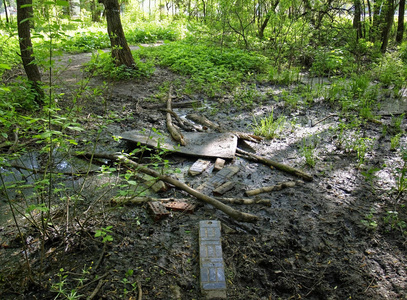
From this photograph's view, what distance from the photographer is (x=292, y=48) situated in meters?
10.5

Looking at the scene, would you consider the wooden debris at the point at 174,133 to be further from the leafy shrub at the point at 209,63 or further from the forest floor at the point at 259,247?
the leafy shrub at the point at 209,63

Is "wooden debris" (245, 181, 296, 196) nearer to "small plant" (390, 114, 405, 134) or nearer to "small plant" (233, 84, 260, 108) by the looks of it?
"small plant" (390, 114, 405, 134)

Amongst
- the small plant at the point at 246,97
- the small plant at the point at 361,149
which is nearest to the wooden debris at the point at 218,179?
the small plant at the point at 361,149

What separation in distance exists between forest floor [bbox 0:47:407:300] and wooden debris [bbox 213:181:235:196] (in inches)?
4.0

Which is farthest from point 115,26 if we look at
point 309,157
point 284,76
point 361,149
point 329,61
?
point 361,149

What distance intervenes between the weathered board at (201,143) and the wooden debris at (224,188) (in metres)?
0.80

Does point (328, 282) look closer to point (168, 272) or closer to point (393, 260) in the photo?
point (393, 260)

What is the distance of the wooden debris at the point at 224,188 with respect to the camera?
4105mm

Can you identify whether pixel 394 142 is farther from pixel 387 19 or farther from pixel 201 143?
pixel 387 19

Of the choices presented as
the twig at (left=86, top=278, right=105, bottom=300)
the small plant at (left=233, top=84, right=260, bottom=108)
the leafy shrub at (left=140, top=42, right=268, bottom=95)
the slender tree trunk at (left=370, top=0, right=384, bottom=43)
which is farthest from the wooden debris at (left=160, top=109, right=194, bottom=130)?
the slender tree trunk at (left=370, top=0, right=384, bottom=43)

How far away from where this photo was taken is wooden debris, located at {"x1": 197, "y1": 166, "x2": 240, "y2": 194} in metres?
4.23

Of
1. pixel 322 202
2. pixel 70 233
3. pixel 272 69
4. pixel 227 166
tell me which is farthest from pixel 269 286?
pixel 272 69

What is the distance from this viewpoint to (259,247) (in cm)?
318

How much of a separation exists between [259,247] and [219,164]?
6.27 ft
